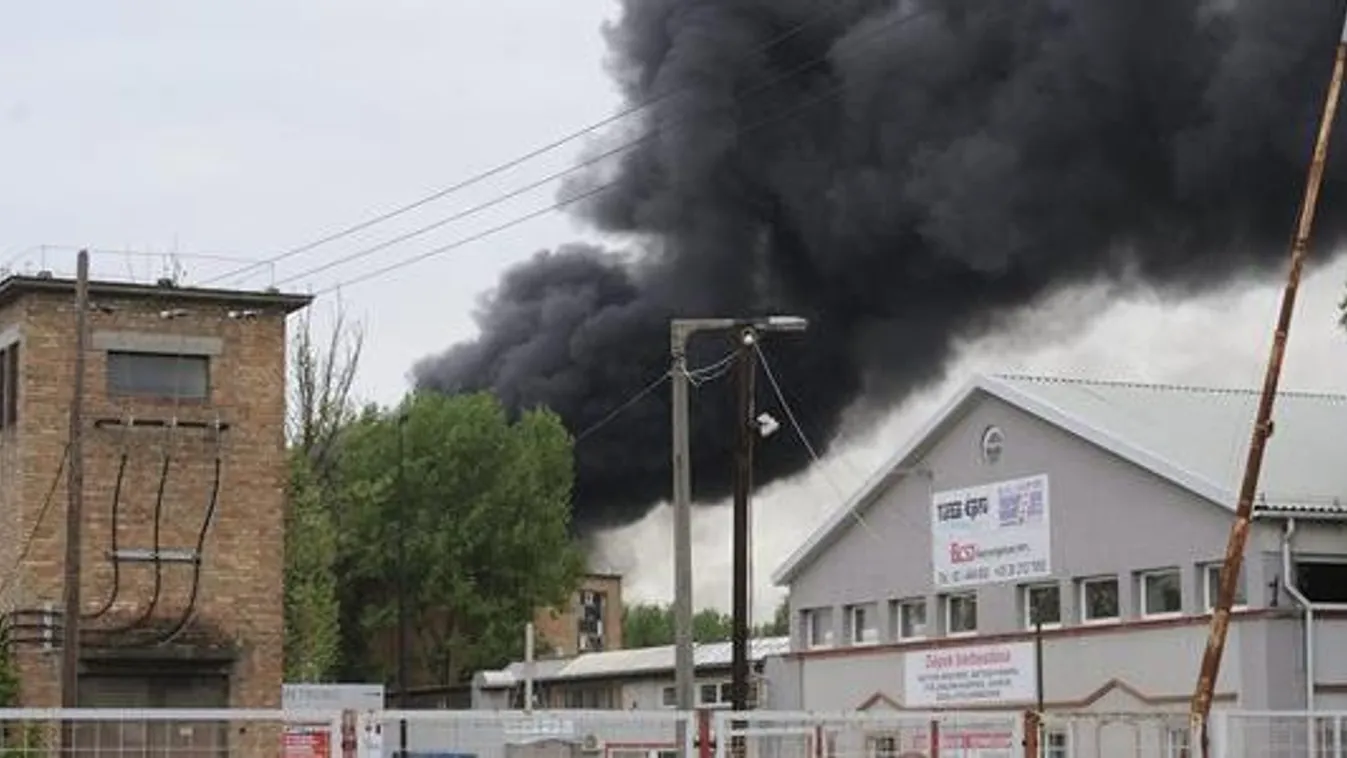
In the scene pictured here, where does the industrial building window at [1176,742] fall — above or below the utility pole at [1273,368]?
below

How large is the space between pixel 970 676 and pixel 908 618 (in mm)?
3173

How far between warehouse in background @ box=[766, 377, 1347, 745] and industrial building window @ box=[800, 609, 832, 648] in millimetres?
52

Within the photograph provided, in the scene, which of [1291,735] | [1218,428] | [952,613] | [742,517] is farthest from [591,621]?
[1291,735]

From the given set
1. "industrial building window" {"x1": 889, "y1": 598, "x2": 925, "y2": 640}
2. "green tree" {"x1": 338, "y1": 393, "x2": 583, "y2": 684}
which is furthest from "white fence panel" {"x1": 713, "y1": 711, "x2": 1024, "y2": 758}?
"green tree" {"x1": 338, "y1": 393, "x2": 583, "y2": 684}

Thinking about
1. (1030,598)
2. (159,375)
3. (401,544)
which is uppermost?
(159,375)

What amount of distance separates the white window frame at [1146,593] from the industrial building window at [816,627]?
1065 cm

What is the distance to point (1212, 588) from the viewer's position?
4469 cm

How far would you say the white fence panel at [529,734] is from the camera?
1850 centimetres

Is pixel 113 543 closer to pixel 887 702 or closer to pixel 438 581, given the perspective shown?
pixel 887 702

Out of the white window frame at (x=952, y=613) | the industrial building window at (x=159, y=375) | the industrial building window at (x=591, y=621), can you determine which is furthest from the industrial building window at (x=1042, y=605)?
the industrial building window at (x=591, y=621)

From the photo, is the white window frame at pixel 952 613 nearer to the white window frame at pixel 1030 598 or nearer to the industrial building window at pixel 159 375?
the white window frame at pixel 1030 598

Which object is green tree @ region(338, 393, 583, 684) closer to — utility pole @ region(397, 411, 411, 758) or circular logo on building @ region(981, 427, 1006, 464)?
utility pole @ region(397, 411, 411, 758)

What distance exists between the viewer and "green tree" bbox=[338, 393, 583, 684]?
3201 inches

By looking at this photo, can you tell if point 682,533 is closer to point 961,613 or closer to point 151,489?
point 151,489
